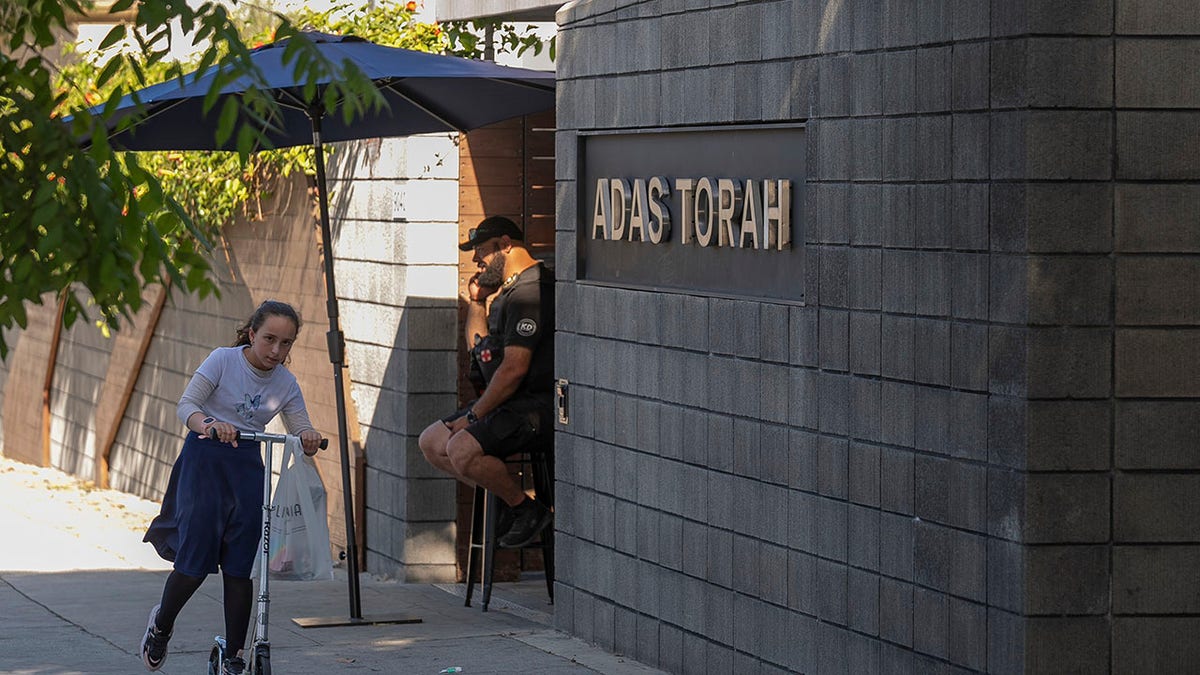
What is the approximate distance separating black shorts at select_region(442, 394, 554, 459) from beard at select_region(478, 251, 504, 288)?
26.6 inches

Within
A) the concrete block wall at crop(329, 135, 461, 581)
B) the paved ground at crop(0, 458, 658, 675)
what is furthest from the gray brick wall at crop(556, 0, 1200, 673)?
the concrete block wall at crop(329, 135, 461, 581)

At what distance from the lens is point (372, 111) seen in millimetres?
10391

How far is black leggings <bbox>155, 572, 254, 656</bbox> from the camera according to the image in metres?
7.46

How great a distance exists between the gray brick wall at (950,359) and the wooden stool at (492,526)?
75.5 inches

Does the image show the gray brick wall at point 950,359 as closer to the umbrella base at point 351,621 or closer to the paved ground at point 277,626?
the paved ground at point 277,626

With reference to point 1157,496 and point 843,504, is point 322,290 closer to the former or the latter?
point 843,504

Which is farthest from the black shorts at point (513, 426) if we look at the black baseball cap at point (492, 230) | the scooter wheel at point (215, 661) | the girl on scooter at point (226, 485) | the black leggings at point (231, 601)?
the scooter wheel at point (215, 661)

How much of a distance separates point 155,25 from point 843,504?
10.8ft

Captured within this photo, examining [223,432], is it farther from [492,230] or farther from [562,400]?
[492,230]

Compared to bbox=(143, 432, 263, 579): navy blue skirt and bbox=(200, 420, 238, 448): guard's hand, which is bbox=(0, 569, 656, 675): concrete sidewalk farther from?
bbox=(200, 420, 238, 448): guard's hand

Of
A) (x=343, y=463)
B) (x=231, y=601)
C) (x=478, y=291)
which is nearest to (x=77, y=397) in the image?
(x=478, y=291)

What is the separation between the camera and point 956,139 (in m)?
6.03

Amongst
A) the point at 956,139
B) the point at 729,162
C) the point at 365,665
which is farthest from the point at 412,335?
the point at 956,139

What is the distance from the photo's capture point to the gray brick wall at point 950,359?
5695 mm
